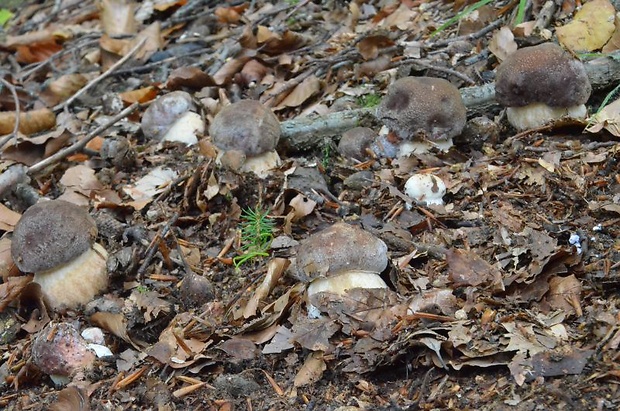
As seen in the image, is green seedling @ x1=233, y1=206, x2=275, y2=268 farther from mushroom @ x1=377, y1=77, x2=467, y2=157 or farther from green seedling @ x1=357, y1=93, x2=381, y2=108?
green seedling @ x1=357, y1=93, x2=381, y2=108

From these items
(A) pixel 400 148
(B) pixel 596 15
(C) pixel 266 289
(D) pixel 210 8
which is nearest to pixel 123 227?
(C) pixel 266 289

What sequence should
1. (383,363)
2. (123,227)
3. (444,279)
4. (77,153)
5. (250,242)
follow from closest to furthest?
(383,363), (444,279), (250,242), (123,227), (77,153)

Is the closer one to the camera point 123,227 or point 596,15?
point 123,227

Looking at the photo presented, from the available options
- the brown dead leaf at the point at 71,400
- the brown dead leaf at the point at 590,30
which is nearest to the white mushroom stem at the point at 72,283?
the brown dead leaf at the point at 71,400

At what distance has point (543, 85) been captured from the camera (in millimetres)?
4023

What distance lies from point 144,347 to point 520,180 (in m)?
2.34

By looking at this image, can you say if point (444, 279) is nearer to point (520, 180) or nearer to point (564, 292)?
point (564, 292)

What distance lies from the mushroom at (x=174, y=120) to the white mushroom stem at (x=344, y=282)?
250cm

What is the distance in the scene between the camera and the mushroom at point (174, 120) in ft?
17.4

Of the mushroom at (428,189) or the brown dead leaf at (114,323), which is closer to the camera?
the brown dead leaf at (114,323)

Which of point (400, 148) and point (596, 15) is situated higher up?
point (596, 15)

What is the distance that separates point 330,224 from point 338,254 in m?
0.98

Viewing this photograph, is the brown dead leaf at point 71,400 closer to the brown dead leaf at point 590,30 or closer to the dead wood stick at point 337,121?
the dead wood stick at point 337,121

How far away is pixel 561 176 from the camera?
3.72 metres
